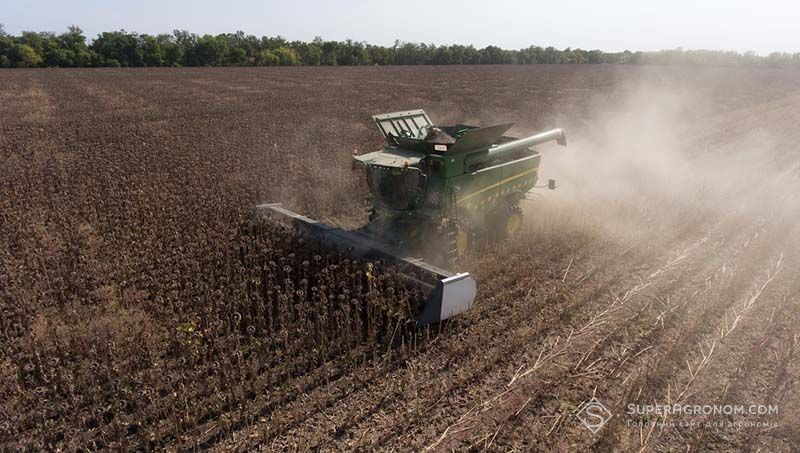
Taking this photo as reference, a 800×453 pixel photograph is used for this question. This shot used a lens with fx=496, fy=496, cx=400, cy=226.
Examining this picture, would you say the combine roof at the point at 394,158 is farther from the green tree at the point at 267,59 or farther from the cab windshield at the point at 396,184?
the green tree at the point at 267,59

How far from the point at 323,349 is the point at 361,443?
1.22 meters

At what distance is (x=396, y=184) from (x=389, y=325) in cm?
211

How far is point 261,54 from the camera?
7775 centimetres

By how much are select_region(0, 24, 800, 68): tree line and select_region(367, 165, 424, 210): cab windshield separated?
70193 millimetres

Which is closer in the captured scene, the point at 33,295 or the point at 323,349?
the point at 323,349

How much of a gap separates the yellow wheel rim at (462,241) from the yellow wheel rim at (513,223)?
110cm

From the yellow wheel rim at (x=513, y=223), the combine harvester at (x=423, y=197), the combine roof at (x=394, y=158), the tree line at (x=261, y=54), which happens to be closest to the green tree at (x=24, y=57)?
the tree line at (x=261, y=54)

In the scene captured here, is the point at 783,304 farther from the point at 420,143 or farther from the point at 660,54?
the point at 660,54

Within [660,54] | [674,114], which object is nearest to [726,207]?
[674,114]

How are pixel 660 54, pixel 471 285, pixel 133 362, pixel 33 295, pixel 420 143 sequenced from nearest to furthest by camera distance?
1. pixel 133 362
2. pixel 471 285
3. pixel 33 295
4. pixel 420 143
5. pixel 660 54

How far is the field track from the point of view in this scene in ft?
14.0

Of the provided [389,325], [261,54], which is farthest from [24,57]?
[389,325]

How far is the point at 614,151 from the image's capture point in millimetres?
14461
